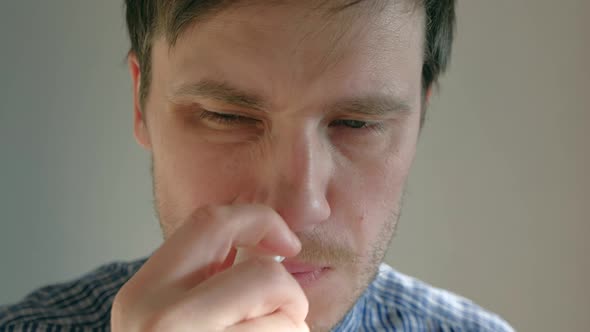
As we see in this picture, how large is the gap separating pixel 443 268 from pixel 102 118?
1003mm

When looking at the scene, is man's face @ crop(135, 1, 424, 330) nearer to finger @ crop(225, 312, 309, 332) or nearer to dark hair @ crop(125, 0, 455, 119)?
dark hair @ crop(125, 0, 455, 119)

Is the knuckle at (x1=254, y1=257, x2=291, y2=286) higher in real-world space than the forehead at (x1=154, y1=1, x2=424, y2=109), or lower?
lower

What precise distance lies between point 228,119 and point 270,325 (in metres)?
0.31

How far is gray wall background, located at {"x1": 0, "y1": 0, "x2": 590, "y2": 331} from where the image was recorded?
5.27 ft

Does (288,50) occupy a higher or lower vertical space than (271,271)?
higher

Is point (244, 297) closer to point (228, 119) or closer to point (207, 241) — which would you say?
point (207, 241)

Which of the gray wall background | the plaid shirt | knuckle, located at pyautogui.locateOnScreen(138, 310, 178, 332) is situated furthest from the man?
the gray wall background

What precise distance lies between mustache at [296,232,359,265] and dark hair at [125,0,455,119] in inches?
11.7

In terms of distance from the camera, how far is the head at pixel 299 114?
78cm

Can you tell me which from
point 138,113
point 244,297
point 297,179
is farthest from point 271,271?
point 138,113

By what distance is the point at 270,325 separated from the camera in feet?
2.00

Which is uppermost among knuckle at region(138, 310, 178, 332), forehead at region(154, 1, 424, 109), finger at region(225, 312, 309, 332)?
forehead at region(154, 1, 424, 109)

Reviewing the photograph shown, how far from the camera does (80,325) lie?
44.8 inches

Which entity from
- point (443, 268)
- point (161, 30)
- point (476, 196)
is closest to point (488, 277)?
point (443, 268)
